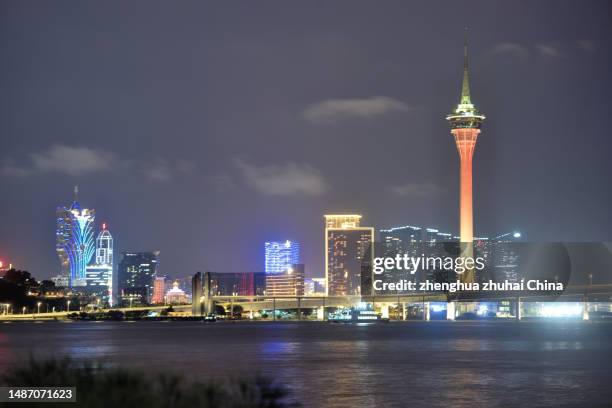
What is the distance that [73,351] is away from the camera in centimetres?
8575

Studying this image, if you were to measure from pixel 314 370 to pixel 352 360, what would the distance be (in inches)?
483

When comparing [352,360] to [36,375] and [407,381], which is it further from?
[36,375]

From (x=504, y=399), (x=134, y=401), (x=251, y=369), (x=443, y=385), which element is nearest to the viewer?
(x=134, y=401)

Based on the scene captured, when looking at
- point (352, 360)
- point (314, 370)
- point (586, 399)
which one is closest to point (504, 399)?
point (586, 399)

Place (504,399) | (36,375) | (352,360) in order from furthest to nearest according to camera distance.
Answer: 1. (352,360)
2. (504,399)
3. (36,375)

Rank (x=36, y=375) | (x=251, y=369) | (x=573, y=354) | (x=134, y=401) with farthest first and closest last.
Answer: (x=573, y=354), (x=251, y=369), (x=36, y=375), (x=134, y=401)

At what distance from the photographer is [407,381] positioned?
186 feet

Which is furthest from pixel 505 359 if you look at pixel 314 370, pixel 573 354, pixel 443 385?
pixel 443 385

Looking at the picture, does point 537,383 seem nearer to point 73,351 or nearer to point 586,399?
point 586,399

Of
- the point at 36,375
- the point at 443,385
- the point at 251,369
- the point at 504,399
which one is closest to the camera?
the point at 36,375

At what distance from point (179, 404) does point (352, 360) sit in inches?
1915

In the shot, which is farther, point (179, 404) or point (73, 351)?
point (73, 351)

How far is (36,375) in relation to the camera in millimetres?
33312

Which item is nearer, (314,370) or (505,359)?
(314,370)
